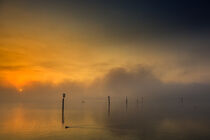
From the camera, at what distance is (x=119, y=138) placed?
123 feet

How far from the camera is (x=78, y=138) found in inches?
1494

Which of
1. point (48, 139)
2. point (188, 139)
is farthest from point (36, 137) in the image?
point (188, 139)

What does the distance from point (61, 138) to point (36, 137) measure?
5.22m

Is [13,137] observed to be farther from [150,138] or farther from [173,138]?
[173,138]

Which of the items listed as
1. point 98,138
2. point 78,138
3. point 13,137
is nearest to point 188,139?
point 98,138

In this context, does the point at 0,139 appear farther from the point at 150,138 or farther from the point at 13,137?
the point at 150,138

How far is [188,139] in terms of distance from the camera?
3575cm

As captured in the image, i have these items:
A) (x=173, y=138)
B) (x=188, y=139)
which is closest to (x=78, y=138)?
(x=173, y=138)

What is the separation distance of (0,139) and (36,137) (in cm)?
674

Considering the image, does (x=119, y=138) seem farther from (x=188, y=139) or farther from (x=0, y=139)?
(x=0, y=139)

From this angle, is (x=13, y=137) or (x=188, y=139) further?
(x=13, y=137)

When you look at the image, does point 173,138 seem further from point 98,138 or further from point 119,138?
point 98,138

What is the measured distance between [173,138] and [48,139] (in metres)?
24.2

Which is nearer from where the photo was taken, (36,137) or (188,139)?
(188,139)
